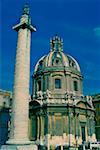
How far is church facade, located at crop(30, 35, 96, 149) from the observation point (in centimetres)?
3681

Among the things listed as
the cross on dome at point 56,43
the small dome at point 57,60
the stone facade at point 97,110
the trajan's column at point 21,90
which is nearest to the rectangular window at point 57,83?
the small dome at point 57,60

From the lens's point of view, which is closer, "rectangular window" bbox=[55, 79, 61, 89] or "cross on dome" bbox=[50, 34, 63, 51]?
"rectangular window" bbox=[55, 79, 61, 89]

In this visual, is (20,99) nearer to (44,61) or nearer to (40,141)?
(40,141)

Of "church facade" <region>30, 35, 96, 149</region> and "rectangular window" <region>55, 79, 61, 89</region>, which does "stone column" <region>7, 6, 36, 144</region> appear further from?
"rectangular window" <region>55, 79, 61, 89</region>

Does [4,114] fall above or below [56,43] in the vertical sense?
below

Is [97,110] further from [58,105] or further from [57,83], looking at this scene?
[58,105]

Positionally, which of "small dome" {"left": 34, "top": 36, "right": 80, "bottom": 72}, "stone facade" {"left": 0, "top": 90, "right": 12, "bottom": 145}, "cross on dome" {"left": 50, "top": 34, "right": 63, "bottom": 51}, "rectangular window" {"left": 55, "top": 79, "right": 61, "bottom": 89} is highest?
"cross on dome" {"left": 50, "top": 34, "right": 63, "bottom": 51}

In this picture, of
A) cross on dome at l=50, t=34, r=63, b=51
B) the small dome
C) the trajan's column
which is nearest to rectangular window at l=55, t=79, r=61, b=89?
the small dome

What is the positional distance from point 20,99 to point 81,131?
20.1 metres

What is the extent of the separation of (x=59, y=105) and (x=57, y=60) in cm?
744

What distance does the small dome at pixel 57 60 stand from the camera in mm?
41312

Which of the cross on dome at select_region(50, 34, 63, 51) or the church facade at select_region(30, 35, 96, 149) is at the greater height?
the cross on dome at select_region(50, 34, 63, 51)

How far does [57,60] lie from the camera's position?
41.5 metres

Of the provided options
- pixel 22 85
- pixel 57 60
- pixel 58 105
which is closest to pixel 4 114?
pixel 58 105
